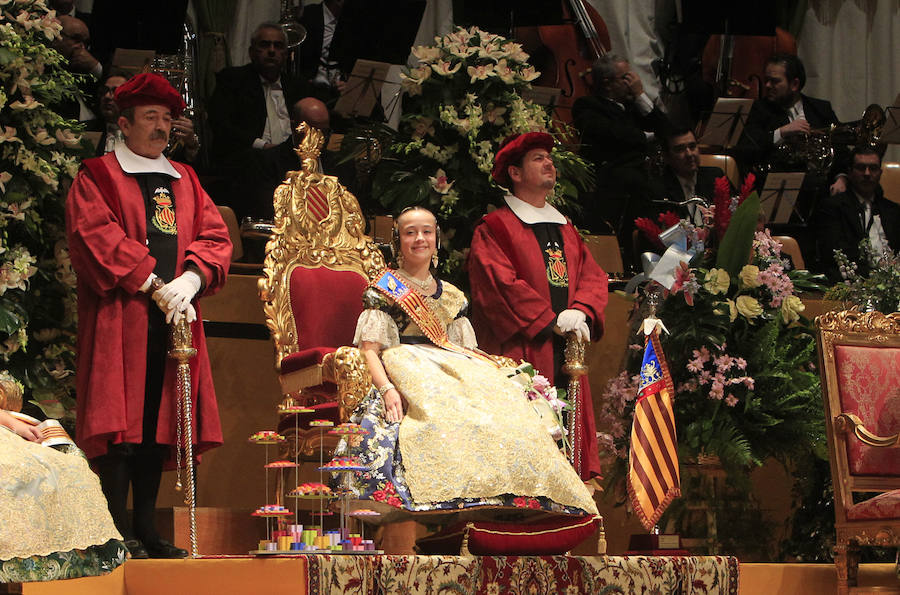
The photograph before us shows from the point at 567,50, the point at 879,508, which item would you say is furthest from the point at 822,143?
the point at 879,508

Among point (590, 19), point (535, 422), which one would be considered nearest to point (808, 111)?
point (590, 19)

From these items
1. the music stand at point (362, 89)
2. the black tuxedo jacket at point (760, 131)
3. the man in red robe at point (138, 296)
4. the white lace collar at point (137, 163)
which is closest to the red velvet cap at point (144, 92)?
the man in red robe at point (138, 296)

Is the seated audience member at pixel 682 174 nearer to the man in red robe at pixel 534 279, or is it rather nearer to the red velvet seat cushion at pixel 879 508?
the man in red robe at pixel 534 279

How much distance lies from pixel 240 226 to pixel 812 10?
16.1ft

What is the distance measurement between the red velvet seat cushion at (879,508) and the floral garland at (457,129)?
200cm

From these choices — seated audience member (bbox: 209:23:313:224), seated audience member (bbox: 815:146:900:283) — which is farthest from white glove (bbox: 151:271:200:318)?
seated audience member (bbox: 815:146:900:283)

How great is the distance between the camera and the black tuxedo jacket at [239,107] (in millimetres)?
6812

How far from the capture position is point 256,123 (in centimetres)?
697

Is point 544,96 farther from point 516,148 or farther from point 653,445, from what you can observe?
point 653,445

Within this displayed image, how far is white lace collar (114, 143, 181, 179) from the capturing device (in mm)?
4809

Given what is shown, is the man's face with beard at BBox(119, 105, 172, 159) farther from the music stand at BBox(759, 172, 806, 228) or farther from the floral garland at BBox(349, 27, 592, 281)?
the music stand at BBox(759, 172, 806, 228)

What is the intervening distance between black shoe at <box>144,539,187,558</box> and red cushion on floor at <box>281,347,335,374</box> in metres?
0.84

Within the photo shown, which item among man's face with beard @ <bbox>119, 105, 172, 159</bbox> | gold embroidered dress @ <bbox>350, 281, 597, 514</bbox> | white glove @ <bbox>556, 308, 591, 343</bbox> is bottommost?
gold embroidered dress @ <bbox>350, 281, 597, 514</bbox>

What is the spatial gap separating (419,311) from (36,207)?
1.55 meters
